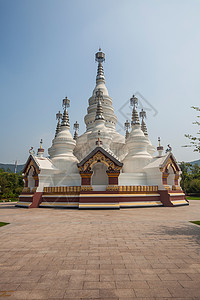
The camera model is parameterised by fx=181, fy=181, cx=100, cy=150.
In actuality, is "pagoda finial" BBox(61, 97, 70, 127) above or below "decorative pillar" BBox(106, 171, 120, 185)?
above

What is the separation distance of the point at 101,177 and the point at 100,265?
18629 millimetres

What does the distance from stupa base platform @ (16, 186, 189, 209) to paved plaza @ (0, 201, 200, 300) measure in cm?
995

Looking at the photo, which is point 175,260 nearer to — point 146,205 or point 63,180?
point 146,205

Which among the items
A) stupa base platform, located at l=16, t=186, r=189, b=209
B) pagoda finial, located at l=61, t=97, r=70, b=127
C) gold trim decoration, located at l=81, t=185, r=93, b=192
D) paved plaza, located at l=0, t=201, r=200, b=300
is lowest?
paved plaza, located at l=0, t=201, r=200, b=300

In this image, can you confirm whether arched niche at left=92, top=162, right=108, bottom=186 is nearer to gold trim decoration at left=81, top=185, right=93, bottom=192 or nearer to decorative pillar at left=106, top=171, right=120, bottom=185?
decorative pillar at left=106, top=171, right=120, bottom=185

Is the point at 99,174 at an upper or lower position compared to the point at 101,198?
upper

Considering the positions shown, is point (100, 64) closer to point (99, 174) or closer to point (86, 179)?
point (99, 174)

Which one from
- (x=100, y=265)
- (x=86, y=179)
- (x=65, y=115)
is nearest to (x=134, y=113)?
(x=65, y=115)

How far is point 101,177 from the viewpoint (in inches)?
921

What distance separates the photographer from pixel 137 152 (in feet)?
85.8

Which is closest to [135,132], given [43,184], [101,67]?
[43,184]

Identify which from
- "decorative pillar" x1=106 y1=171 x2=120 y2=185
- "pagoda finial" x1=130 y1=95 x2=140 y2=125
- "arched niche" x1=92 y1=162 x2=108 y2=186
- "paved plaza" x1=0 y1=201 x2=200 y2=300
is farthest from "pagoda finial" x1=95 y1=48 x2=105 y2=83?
"paved plaza" x1=0 y1=201 x2=200 y2=300

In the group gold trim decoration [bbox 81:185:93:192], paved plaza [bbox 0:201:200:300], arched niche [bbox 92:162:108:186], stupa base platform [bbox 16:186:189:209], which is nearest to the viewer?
paved plaza [bbox 0:201:200:300]

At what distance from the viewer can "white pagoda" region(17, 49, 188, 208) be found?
18.7 metres
